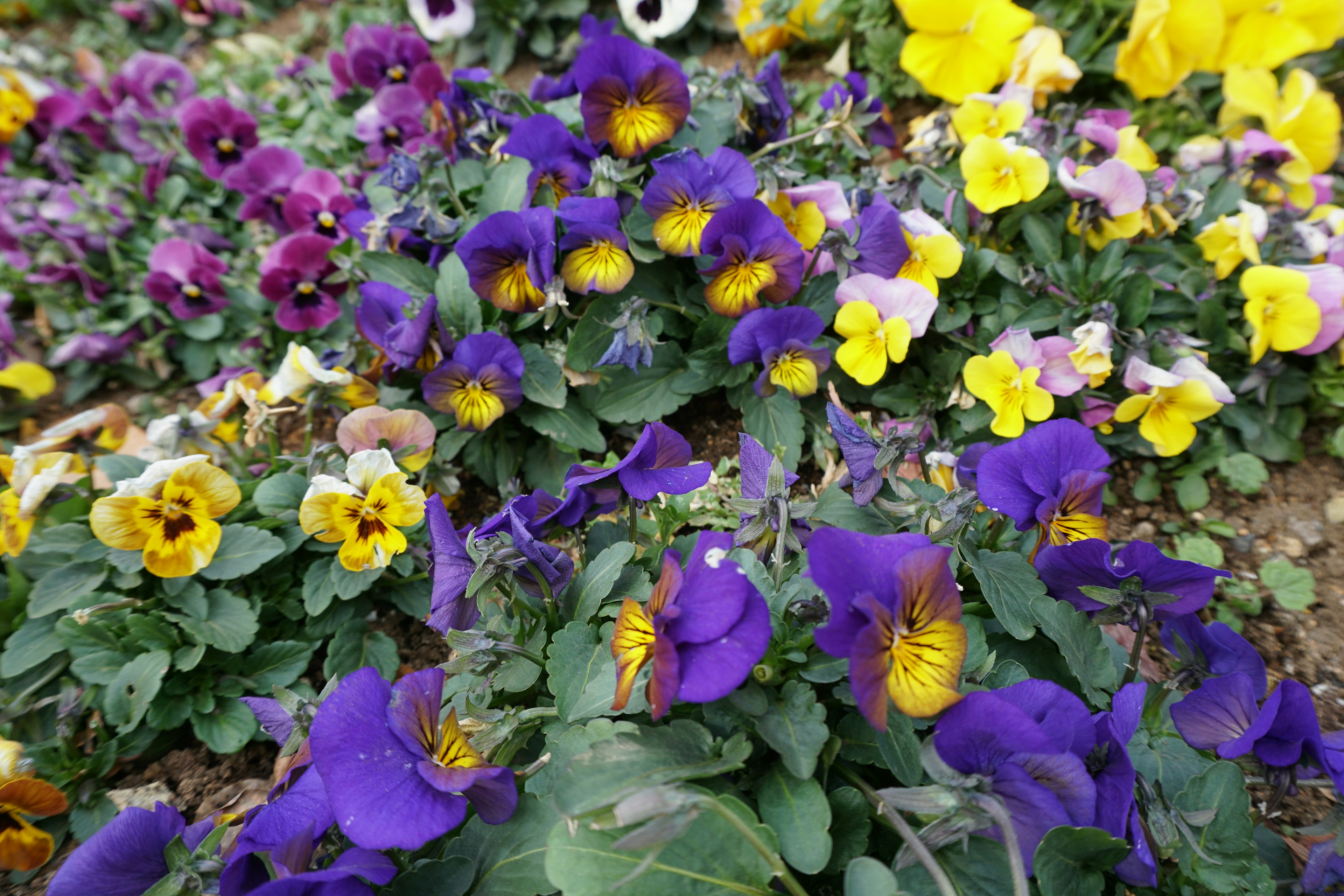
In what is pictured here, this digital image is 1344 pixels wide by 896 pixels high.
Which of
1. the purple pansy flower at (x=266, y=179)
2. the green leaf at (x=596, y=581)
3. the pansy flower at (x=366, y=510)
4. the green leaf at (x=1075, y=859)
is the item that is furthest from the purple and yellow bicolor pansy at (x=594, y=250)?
the purple pansy flower at (x=266, y=179)

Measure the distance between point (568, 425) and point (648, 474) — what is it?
65 cm

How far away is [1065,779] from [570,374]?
1.27 meters

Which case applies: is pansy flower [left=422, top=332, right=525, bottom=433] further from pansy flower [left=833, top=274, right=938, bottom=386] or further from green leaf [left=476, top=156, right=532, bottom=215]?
pansy flower [left=833, top=274, right=938, bottom=386]

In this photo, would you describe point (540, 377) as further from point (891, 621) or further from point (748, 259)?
point (891, 621)

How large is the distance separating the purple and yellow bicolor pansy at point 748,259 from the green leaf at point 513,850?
1064 millimetres

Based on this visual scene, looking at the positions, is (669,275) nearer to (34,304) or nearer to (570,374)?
(570,374)

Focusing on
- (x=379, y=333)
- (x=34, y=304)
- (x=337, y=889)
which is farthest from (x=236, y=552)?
(x=34, y=304)

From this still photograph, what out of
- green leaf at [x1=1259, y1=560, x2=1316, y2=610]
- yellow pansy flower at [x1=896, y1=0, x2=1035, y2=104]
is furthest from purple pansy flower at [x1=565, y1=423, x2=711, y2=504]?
yellow pansy flower at [x1=896, y1=0, x2=1035, y2=104]

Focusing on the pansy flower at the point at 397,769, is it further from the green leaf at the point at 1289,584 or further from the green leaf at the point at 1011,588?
the green leaf at the point at 1289,584

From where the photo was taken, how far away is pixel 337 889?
0.87 metres

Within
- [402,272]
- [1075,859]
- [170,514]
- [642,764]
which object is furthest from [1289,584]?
[170,514]

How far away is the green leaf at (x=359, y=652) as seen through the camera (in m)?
1.59

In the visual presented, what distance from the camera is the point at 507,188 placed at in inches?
76.0

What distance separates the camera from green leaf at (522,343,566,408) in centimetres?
175
